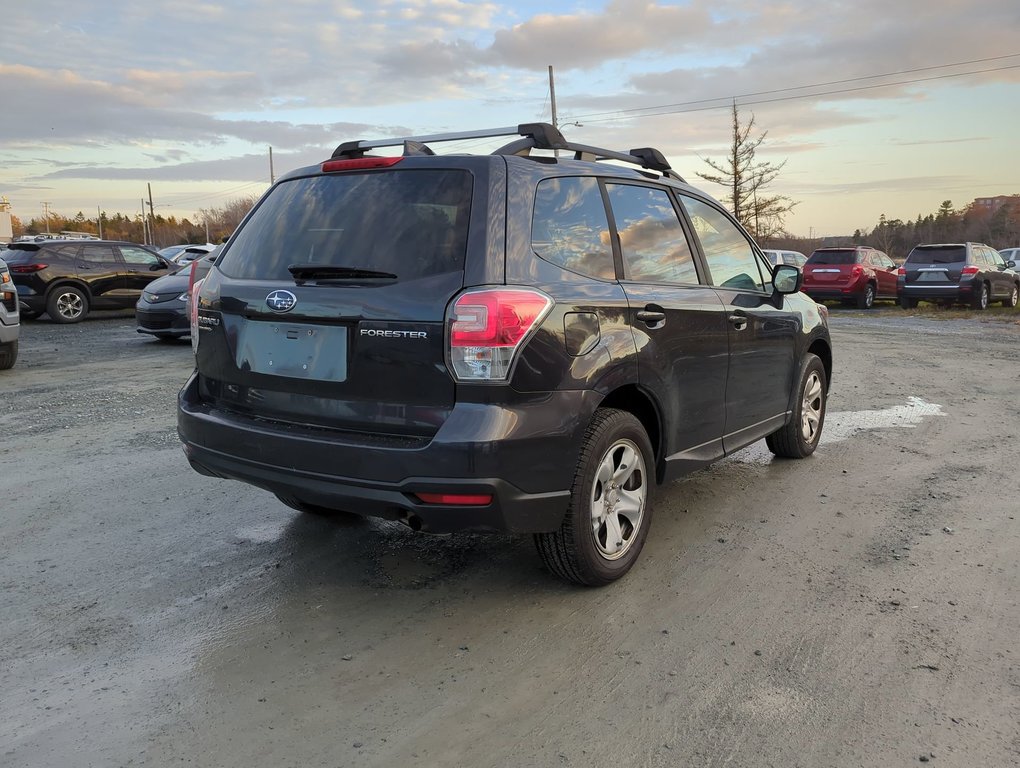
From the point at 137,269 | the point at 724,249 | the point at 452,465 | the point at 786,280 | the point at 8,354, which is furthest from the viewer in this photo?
the point at 137,269

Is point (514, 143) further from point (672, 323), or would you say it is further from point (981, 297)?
point (981, 297)

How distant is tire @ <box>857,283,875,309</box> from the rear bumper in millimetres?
20661

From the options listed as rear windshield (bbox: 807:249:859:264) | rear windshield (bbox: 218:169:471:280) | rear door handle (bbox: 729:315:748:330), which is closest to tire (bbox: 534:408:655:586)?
rear windshield (bbox: 218:169:471:280)

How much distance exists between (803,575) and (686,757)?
158cm

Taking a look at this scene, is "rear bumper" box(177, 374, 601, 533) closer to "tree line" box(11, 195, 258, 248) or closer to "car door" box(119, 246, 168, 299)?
"car door" box(119, 246, 168, 299)

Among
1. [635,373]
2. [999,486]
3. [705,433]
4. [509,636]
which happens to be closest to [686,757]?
[509,636]


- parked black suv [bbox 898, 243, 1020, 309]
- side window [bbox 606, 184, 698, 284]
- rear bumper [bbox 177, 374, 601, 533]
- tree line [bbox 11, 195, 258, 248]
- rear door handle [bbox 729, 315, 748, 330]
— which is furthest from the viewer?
tree line [bbox 11, 195, 258, 248]

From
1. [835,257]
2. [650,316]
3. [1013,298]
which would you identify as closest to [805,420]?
[650,316]

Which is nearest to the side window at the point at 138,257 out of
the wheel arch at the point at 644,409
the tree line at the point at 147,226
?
the wheel arch at the point at 644,409

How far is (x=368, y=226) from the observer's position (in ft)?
11.0

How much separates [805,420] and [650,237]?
240 cm

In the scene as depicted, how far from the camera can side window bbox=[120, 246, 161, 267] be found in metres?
17.7

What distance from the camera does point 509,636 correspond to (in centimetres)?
320

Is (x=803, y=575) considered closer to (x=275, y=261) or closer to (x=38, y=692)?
(x=275, y=261)
